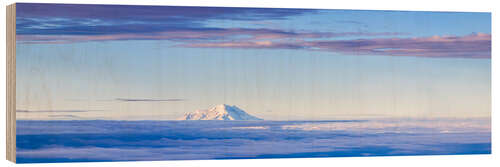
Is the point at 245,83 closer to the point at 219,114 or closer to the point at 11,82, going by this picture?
the point at 219,114

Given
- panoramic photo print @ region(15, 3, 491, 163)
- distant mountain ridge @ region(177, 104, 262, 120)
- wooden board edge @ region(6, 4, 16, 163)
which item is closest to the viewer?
wooden board edge @ region(6, 4, 16, 163)

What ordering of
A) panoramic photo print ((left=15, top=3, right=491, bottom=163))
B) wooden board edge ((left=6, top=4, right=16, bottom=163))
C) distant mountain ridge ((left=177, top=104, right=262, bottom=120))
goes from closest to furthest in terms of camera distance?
wooden board edge ((left=6, top=4, right=16, bottom=163))
panoramic photo print ((left=15, top=3, right=491, bottom=163))
distant mountain ridge ((left=177, top=104, right=262, bottom=120))

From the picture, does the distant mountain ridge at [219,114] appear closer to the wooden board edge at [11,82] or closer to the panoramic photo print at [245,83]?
the panoramic photo print at [245,83]

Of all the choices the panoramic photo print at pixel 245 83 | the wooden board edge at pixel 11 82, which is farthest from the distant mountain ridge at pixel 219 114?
the wooden board edge at pixel 11 82

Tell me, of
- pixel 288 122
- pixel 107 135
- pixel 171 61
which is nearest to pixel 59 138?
pixel 107 135

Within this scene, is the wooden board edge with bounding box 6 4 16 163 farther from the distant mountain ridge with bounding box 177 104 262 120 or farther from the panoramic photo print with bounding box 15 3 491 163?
the distant mountain ridge with bounding box 177 104 262 120

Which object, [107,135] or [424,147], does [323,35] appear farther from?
[107,135]

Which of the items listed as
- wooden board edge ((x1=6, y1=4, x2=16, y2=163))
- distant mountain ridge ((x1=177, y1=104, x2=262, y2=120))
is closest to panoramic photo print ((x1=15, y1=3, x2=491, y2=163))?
distant mountain ridge ((x1=177, y1=104, x2=262, y2=120))
